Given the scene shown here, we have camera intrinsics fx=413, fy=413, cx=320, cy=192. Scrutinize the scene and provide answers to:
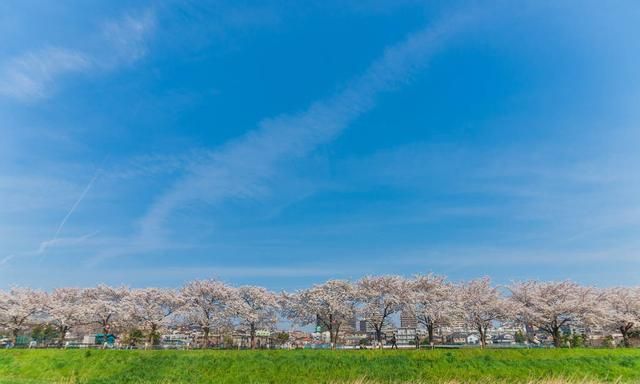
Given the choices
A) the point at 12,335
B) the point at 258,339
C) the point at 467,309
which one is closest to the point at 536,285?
the point at 467,309

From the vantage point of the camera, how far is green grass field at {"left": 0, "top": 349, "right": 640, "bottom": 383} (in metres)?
25.9

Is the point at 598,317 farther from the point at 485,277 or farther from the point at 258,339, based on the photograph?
the point at 258,339

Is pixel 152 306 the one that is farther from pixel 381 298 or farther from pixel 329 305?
pixel 381 298

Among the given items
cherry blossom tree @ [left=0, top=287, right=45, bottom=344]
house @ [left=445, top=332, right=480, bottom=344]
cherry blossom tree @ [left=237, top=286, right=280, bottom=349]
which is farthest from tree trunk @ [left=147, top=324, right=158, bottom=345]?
house @ [left=445, top=332, right=480, bottom=344]

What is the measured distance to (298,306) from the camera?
5425 centimetres

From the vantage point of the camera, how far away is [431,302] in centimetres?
4794

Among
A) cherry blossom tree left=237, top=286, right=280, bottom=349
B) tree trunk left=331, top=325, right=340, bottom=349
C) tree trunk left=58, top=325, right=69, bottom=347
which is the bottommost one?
tree trunk left=331, top=325, right=340, bottom=349

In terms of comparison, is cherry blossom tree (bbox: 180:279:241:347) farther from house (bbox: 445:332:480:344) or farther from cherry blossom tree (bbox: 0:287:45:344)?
house (bbox: 445:332:480:344)

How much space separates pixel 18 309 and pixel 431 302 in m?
50.1

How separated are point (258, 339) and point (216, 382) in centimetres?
2730

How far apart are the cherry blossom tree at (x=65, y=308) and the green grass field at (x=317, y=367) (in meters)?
18.6

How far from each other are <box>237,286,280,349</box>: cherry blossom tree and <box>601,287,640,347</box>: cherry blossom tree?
3953 centimetres

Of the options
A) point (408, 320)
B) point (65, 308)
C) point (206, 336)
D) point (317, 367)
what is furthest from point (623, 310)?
point (65, 308)

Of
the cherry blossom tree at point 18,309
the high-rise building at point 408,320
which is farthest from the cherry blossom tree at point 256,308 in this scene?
the cherry blossom tree at point 18,309
